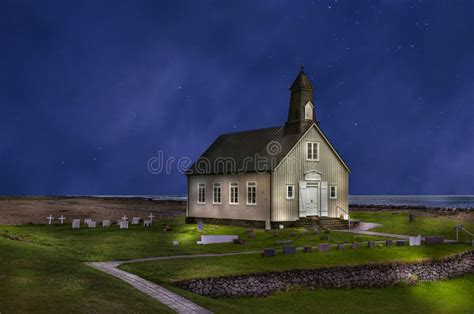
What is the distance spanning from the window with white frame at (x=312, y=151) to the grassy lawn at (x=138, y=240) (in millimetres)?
6563

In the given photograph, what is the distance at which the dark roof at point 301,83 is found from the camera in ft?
138

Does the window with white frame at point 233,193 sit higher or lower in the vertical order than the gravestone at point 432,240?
higher

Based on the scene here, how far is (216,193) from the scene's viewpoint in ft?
146

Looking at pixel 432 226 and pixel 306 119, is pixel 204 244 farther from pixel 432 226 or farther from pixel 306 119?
pixel 432 226

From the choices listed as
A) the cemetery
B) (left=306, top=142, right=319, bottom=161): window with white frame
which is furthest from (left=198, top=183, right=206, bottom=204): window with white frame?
the cemetery

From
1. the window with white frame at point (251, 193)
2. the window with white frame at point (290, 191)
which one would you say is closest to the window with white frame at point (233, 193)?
the window with white frame at point (251, 193)

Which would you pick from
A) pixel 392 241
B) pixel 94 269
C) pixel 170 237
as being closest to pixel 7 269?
pixel 94 269

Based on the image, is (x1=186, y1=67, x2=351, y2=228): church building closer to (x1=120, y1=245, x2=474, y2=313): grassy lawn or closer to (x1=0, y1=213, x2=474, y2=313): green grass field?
(x1=0, y1=213, x2=474, y2=313): green grass field

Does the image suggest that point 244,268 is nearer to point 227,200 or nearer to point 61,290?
point 61,290

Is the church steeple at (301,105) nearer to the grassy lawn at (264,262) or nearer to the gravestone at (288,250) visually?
the grassy lawn at (264,262)

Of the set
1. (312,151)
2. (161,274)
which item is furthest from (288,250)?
(312,151)

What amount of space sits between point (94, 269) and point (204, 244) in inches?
406

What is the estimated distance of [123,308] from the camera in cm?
1464

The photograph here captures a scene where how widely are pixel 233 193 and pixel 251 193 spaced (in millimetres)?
2303
